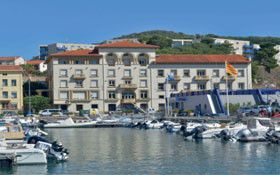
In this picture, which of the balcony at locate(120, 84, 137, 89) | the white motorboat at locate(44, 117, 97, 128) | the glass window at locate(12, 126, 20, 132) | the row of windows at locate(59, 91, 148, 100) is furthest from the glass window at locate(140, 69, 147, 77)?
the glass window at locate(12, 126, 20, 132)

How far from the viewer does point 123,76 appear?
9844 cm

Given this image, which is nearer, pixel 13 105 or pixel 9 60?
pixel 13 105

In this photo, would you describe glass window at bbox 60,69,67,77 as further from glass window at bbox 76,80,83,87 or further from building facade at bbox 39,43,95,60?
building facade at bbox 39,43,95,60

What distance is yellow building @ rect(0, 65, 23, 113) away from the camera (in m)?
95.7

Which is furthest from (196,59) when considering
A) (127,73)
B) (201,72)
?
(127,73)

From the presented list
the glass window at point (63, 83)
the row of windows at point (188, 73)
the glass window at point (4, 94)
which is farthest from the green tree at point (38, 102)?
the row of windows at point (188, 73)

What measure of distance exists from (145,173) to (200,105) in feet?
173

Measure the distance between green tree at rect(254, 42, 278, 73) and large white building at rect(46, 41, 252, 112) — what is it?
4060 centimetres

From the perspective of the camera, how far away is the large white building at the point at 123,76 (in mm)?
96250

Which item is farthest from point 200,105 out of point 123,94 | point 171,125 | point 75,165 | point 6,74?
point 75,165

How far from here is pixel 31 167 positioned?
1192 inches

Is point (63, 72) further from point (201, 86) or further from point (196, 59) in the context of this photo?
point (201, 86)

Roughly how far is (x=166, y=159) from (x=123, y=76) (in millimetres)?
64649

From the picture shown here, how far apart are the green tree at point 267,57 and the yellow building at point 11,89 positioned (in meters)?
81.0
